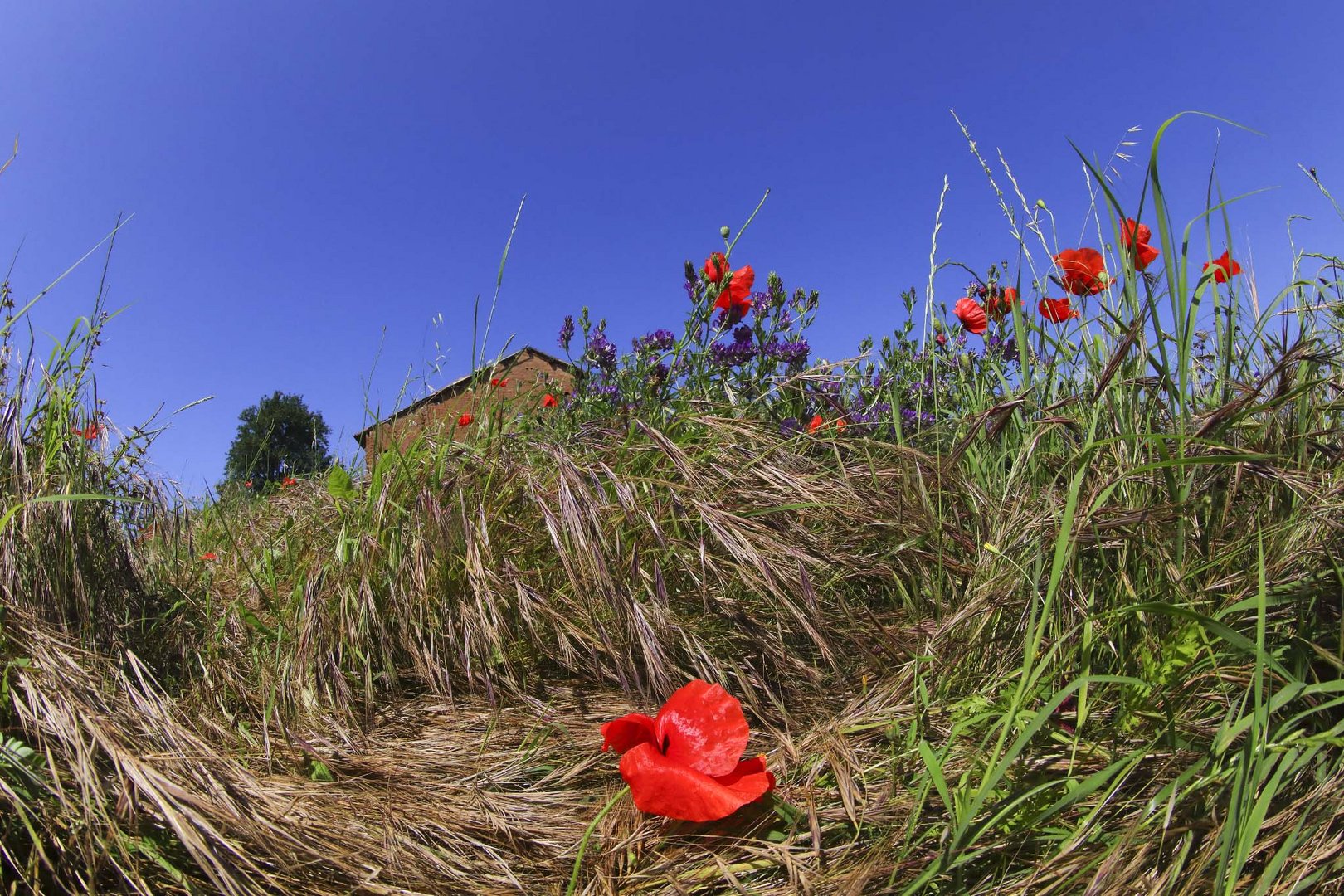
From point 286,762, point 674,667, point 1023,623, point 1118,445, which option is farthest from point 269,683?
point 1118,445

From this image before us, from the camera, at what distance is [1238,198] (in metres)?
1.21

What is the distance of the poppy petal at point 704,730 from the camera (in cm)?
106

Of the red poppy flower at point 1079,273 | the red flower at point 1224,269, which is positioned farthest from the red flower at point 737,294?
the red flower at point 1224,269

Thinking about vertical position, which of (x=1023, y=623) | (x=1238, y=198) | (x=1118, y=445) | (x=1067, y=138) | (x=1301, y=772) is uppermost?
(x=1067, y=138)

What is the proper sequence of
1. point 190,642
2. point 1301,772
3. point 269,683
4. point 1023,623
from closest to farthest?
point 1301,772
point 1023,623
point 269,683
point 190,642

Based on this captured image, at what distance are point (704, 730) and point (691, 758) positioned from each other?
5 cm

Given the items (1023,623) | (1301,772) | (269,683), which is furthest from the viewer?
(269,683)

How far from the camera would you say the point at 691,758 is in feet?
3.49

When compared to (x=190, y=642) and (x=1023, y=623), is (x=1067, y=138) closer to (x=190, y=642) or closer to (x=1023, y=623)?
(x=1023, y=623)

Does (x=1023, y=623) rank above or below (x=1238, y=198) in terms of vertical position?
below

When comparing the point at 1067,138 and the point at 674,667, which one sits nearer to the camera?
the point at 1067,138

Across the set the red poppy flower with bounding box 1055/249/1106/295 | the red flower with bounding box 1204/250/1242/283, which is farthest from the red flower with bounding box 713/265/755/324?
the red flower with bounding box 1204/250/1242/283

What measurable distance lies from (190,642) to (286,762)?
481mm

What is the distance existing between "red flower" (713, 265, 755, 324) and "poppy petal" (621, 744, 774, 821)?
4.52ft
